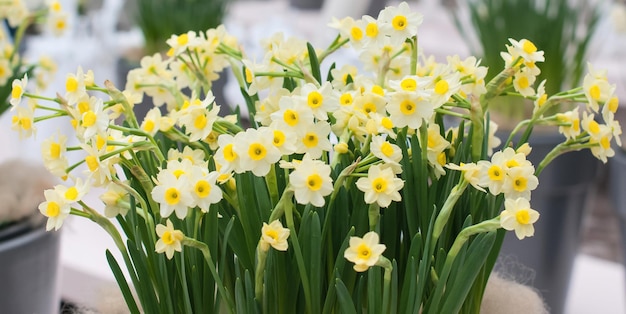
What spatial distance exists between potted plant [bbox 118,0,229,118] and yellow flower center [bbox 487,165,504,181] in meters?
1.61

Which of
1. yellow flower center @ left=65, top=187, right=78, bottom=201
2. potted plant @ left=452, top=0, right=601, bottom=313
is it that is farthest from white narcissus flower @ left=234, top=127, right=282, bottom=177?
potted plant @ left=452, top=0, right=601, bottom=313

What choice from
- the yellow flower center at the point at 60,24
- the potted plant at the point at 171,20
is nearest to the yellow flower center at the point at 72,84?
the yellow flower center at the point at 60,24

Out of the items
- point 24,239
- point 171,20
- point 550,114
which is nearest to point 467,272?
point 24,239

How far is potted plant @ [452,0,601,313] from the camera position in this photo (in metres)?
1.02

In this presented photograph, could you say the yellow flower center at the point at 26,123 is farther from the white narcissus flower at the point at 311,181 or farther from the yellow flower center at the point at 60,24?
the yellow flower center at the point at 60,24

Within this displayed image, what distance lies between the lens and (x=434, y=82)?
481mm

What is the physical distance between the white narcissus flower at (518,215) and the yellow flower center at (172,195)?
0.17 meters

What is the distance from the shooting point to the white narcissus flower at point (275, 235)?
0.43 metres

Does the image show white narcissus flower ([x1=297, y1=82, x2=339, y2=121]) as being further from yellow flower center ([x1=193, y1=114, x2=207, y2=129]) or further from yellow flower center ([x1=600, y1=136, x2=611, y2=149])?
yellow flower center ([x1=600, y1=136, x2=611, y2=149])

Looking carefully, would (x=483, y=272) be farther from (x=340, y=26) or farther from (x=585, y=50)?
(x=585, y=50)

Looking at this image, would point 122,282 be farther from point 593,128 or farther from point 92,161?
point 593,128

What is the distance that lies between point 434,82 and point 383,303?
14 centimetres

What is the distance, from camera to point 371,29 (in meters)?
0.49

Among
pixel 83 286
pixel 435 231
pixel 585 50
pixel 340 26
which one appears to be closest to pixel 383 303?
pixel 435 231
